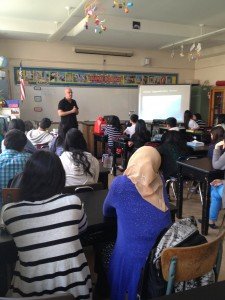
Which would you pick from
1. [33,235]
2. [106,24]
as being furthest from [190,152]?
[33,235]

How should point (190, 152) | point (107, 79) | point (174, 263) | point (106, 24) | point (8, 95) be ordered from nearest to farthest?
point (174, 263), point (190, 152), point (106, 24), point (8, 95), point (107, 79)

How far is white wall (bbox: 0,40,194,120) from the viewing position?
271 inches

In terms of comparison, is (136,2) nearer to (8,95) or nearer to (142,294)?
(8,95)

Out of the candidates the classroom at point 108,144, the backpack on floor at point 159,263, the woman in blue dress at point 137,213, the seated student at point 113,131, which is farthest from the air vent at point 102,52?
the backpack on floor at point 159,263

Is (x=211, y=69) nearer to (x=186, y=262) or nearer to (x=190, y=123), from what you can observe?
(x=190, y=123)

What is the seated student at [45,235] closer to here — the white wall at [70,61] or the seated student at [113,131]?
the seated student at [113,131]

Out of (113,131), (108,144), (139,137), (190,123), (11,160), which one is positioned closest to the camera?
(11,160)

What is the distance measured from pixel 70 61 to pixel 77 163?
5.49 meters

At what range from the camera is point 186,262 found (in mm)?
1274

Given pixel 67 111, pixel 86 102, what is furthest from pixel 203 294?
pixel 86 102

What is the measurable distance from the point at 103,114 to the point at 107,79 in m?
0.97

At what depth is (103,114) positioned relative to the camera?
8.06 meters

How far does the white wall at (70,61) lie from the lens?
22.6ft

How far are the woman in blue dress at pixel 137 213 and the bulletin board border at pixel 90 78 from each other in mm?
6197
